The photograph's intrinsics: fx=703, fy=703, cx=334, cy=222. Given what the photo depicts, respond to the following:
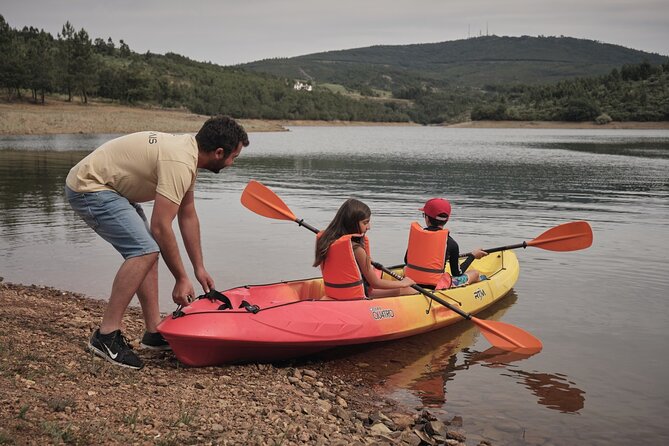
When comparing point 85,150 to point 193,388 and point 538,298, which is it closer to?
point 538,298

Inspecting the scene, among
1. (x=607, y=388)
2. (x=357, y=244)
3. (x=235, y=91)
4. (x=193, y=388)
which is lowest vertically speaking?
(x=607, y=388)

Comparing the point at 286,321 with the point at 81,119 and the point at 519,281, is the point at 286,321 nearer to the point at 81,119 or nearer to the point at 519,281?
the point at 519,281

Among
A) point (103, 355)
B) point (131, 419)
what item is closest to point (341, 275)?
point (103, 355)

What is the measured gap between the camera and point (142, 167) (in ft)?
16.6

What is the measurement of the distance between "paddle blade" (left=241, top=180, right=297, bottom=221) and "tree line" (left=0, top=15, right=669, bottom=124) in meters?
64.0

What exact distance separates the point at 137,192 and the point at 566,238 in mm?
6883

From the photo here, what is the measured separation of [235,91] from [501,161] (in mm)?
91090

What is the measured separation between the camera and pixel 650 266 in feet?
37.9

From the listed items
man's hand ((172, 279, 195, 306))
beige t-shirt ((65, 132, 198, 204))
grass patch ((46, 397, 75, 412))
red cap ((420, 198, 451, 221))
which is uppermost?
beige t-shirt ((65, 132, 198, 204))

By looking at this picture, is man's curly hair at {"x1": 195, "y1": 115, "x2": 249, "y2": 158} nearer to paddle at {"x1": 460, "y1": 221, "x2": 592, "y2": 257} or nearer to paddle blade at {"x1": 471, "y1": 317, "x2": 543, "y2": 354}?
paddle blade at {"x1": 471, "y1": 317, "x2": 543, "y2": 354}

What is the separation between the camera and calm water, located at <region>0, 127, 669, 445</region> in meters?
6.04

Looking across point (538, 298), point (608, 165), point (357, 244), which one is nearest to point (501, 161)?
point (608, 165)

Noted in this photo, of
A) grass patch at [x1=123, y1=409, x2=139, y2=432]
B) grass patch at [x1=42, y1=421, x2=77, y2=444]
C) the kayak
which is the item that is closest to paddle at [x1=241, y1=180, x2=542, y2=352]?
the kayak

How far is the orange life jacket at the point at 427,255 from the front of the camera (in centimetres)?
834
